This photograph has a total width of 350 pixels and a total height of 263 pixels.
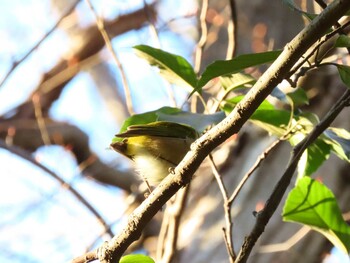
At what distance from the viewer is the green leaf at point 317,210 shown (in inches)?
35.1

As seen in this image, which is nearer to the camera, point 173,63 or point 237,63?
point 237,63

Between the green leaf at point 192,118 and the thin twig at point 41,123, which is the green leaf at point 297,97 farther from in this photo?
the thin twig at point 41,123

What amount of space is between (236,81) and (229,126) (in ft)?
1.24

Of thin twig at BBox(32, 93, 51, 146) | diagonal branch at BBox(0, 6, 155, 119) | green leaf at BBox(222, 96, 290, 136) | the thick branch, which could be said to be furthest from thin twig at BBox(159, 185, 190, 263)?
diagonal branch at BBox(0, 6, 155, 119)

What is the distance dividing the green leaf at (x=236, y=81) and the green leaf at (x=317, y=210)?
17 cm

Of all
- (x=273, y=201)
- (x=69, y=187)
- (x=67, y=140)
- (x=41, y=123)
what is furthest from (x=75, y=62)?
(x=273, y=201)

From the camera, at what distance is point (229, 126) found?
544 millimetres

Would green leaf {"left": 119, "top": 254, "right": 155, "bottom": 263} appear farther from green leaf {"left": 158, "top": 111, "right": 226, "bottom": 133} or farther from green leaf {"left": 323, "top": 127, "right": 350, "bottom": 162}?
green leaf {"left": 323, "top": 127, "right": 350, "bottom": 162}

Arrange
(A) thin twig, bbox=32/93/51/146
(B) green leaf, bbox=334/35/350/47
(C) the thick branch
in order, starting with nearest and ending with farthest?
(C) the thick branch, (B) green leaf, bbox=334/35/350/47, (A) thin twig, bbox=32/93/51/146

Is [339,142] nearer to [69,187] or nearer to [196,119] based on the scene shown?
[196,119]

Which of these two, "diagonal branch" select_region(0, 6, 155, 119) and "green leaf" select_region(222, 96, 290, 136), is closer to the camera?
"green leaf" select_region(222, 96, 290, 136)

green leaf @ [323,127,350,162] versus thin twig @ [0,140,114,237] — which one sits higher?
thin twig @ [0,140,114,237]

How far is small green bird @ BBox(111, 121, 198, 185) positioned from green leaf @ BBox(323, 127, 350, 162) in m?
0.22

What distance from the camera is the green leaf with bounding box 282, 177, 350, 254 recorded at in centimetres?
89
